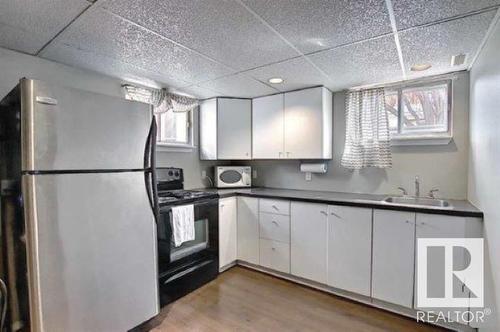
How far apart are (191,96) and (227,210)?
1575 millimetres

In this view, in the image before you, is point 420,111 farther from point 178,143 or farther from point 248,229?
point 178,143

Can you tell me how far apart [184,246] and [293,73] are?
2026 millimetres

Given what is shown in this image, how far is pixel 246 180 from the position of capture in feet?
11.6

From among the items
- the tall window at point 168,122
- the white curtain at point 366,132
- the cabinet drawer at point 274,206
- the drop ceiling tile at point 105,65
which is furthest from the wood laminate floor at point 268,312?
the drop ceiling tile at point 105,65

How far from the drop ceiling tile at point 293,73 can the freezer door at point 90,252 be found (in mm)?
1484

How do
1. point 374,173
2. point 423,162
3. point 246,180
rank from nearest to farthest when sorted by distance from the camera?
point 423,162, point 374,173, point 246,180

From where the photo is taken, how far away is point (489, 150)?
1.59 metres

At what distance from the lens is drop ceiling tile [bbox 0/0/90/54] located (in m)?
1.35

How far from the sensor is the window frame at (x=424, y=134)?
2.44m

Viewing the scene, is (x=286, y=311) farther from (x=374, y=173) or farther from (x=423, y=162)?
A: (x=423, y=162)

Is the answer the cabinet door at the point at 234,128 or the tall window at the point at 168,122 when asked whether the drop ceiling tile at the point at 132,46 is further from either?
the cabinet door at the point at 234,128

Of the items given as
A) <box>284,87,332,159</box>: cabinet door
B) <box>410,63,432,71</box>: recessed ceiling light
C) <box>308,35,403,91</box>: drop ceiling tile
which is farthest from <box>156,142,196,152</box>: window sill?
<box>410,63,432,71</box>: recessed ceiling light

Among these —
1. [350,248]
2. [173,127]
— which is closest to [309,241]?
[350,248]

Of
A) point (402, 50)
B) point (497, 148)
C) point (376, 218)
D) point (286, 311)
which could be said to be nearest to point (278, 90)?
point (402, 50)
